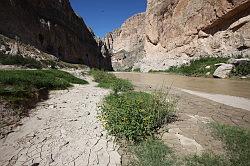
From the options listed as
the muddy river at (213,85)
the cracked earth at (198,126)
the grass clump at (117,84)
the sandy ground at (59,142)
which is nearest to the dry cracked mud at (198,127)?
the cracked earth at (198,126)

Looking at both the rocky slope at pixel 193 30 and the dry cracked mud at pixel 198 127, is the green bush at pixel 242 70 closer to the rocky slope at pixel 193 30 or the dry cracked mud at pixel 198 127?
the rocky slope at pixel 193 30

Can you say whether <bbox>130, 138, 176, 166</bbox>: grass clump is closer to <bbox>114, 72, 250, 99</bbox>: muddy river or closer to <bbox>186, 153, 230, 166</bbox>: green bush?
<bbox>186, 153, 230, 166</bbox>: green bush

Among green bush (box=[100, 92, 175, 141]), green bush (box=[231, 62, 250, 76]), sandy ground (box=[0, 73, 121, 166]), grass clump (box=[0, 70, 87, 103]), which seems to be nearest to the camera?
sandy ground (box=[0, 73, 121, 166])

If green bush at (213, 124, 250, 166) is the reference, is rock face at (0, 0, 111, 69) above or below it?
above

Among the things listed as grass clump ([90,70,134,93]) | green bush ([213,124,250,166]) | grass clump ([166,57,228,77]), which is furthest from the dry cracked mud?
grass clump ([166,57,228,77])

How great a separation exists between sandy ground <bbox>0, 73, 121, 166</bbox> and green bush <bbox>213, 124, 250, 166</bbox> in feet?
6.96

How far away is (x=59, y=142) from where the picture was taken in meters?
5.55

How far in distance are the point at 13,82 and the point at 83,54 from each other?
60736mm

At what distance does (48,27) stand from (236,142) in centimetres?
4941

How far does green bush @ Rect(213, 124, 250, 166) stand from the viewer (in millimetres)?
4438

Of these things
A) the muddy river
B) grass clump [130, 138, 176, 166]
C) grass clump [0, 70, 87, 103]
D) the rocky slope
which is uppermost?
the rocky slope

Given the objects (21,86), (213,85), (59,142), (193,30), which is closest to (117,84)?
(21,86)

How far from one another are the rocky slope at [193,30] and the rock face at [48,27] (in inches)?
671

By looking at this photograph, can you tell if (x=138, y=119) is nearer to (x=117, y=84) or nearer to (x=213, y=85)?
(x=117, y=84)
